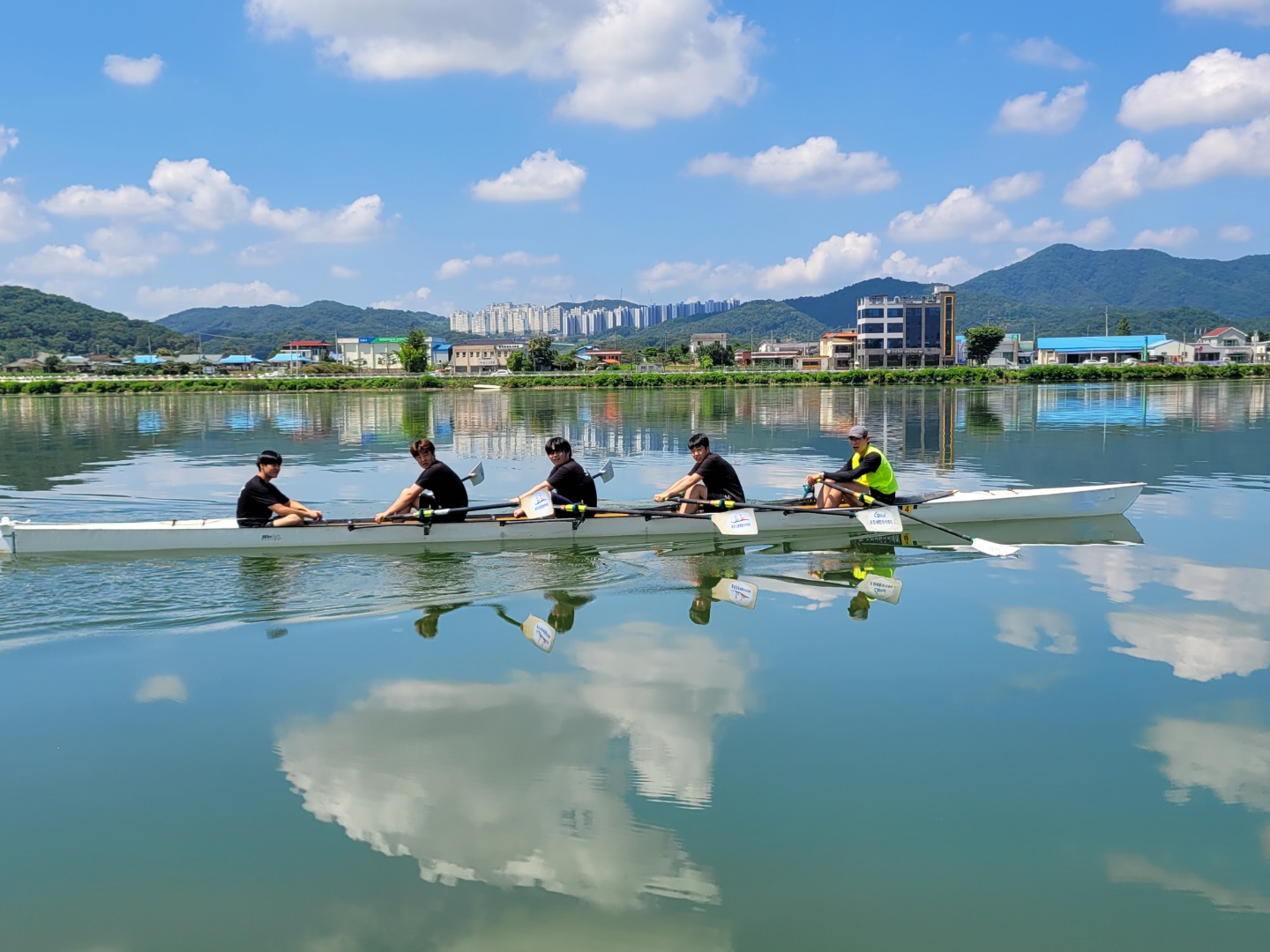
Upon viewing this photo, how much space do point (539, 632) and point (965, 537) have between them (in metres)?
7.41

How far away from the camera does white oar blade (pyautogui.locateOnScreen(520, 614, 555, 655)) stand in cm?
941

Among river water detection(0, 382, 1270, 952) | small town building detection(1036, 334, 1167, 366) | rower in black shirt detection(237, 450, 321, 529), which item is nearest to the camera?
river water detection(0, 382, 1270, 952)

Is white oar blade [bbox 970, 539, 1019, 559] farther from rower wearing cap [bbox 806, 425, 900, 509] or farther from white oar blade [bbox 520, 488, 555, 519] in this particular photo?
white oar blade [bbox 520, 488, 555, 519]

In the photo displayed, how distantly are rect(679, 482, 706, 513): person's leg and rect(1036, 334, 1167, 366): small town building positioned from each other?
13712 cm

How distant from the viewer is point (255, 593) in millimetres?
11422

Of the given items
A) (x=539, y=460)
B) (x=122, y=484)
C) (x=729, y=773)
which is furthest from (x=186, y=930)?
(x=539, y=460)

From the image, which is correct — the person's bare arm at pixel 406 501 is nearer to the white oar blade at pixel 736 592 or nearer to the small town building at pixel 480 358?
the white oar blade at pixel 736 592

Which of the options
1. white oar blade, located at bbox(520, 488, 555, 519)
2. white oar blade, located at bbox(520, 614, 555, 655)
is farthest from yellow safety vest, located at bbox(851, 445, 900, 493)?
white oar blade, located at bbox(520, 614, 555, 655)

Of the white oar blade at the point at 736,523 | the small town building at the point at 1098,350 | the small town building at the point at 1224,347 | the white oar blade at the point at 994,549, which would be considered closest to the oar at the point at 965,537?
the white oar blade at the point at 994,549

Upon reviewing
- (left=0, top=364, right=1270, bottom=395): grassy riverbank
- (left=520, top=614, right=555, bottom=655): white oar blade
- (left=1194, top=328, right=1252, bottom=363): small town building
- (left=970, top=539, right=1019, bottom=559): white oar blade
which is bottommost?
(left=520, top=614, right=555, bottom=655): white oar blade

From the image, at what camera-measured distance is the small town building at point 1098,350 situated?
142 m

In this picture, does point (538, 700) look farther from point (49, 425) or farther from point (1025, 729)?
point (49, 425)

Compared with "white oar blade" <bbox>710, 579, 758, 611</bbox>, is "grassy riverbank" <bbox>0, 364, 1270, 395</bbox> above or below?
above

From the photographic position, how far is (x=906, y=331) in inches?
5433
